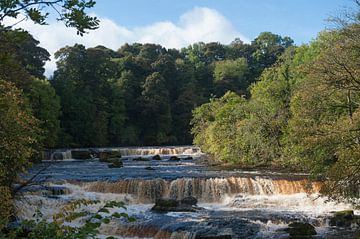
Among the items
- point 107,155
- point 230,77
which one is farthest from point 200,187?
point 230,77

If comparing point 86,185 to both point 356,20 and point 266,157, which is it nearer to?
point 266,157

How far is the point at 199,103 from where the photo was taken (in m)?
53.7

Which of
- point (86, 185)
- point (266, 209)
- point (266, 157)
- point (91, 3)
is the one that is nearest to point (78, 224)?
point (86, 185)

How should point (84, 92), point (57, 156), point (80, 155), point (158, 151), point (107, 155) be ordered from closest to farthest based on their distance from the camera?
point (57, 156) → point (107, 155) → point (80, 155) → point (158, 151) → point (84, 92)

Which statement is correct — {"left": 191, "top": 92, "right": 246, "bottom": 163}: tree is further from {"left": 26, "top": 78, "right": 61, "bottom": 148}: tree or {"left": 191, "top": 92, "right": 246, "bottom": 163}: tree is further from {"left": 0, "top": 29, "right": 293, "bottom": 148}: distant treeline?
{"left": 0, "top": 29, "right": 293, "bottom": 148}: distant treeline

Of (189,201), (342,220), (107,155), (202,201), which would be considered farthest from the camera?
(107,155)

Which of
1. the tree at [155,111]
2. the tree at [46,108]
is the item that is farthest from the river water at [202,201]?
the tree at [155,111]

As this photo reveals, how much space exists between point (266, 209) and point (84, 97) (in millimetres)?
32231

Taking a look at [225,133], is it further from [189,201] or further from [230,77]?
[230,77]

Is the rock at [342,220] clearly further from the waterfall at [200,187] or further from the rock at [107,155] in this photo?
the rock at [107,155]

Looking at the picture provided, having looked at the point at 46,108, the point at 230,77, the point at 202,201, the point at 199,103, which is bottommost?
the point at 202,201

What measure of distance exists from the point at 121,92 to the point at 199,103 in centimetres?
1003

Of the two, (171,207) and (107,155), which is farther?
(107,155)

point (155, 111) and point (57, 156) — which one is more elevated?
point (155, 111)
